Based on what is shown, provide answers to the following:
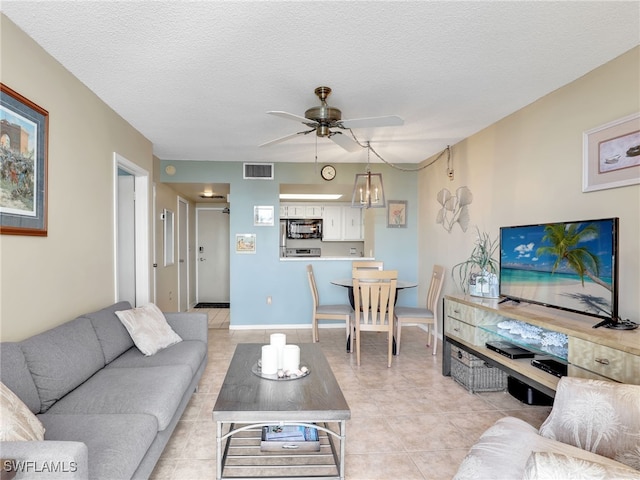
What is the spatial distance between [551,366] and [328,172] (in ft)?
12.7

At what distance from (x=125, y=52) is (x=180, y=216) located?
174 inches

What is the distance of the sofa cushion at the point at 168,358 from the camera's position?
256 centimetres

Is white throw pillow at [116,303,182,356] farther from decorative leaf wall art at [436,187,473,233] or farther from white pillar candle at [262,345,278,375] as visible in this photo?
decorative leaf wall art at [436,187,473,233]

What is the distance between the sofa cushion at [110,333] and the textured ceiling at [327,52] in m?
1.68

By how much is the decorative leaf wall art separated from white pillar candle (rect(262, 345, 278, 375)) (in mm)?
2872

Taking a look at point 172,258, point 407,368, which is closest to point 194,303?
point 172,258

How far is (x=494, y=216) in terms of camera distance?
371cm

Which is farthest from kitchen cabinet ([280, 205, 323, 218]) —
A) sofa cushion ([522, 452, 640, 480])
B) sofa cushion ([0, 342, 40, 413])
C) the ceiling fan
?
sofa cushion ([522, 452, 640, 480])

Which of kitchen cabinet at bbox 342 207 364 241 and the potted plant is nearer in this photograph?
the potted plant

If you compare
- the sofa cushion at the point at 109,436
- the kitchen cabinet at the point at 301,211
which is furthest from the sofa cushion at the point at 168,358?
the kitchen cabinet at the point at 301,211

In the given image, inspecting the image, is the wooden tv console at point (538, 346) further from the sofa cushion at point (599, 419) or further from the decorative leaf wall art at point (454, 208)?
the decorative leaf wall art at point (454, 208)

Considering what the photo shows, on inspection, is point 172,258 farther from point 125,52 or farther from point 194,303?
point 125,52

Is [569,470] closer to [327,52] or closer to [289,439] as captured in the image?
[289,439]

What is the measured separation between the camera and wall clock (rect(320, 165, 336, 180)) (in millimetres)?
5535
